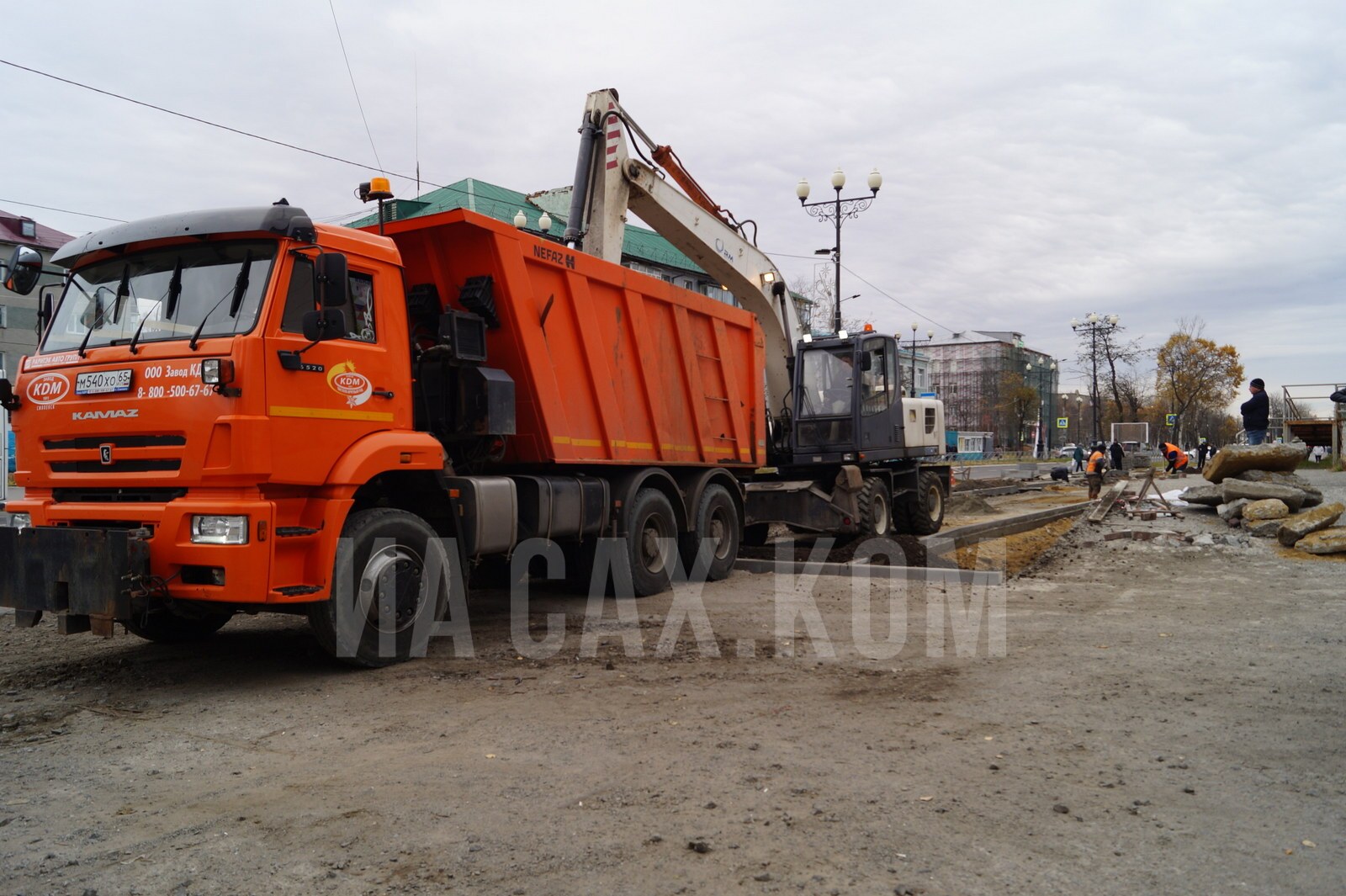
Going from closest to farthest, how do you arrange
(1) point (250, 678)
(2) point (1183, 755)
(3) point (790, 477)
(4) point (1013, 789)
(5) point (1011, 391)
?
1. (4) point (1013, 789)
2. (2) point (1183, 755)
3. (1) point (250, 678)
4. (3) point (790, 477)
5. (5) point (1011, 391)

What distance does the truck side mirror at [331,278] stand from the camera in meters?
6.00

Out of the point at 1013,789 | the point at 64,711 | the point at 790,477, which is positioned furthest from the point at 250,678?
the point at 790,477

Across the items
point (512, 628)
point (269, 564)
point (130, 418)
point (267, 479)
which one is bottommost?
point (512, 628)

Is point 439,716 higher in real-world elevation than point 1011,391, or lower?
lower

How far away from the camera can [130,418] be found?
593 cm

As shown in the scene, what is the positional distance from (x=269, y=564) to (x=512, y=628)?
114 inches

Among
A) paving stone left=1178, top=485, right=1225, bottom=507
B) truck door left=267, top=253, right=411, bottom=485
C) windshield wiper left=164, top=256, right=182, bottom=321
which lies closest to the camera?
truck door left=267, top=253, right=411, bottom=485

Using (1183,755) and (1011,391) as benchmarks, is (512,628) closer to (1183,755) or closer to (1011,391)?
(1183,755)

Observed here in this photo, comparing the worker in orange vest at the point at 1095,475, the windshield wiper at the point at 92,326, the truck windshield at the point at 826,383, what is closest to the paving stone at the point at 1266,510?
the truck windshield at the point at 826,383

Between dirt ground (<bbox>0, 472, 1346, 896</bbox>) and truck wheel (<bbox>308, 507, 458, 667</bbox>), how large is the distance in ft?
0.68

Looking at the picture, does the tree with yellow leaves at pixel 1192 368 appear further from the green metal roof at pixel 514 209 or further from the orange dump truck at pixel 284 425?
the orange dump truck at pixel 284 425

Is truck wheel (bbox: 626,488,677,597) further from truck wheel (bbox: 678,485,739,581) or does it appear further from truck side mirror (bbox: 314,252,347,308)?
truck side mirror (bbox: 314,252,347,308)

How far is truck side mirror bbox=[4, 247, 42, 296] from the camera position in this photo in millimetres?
6570

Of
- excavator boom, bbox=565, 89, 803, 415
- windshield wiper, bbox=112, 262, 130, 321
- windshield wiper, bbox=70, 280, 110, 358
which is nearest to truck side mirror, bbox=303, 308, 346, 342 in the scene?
windshield wiper, bbox=112, 262, 130, 321
